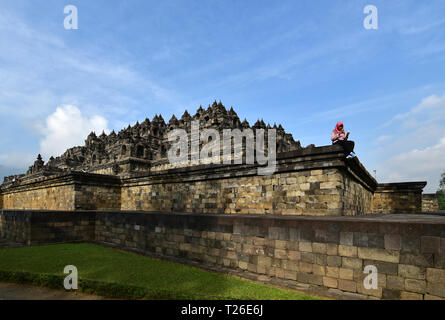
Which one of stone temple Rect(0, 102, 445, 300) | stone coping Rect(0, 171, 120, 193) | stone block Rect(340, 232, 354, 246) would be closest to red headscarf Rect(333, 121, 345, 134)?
stone temple Rect(0, 102, 445, 300)

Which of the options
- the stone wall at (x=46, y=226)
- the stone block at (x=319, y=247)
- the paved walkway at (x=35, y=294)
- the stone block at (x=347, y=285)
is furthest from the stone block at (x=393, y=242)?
the stone wall at (x=46, y=226)

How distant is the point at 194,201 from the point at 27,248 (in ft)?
17.2

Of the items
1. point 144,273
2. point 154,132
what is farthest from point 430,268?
point 154,132

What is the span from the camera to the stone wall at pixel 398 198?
11.4m

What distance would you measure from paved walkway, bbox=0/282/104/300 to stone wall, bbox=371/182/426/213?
12.4 m

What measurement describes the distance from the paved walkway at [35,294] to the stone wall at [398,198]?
1243cm

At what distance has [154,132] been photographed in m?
35.2

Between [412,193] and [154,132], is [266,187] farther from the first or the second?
[154,132]

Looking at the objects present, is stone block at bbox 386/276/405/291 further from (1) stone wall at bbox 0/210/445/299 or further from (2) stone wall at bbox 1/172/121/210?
(2) stone wall at bbox 1/172/121/210

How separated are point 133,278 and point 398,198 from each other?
1272 centimetres

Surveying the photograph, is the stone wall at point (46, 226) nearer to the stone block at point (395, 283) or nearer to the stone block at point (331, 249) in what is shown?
the stone block at point (331, 249)

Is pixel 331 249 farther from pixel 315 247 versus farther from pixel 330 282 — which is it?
pixel 330 282

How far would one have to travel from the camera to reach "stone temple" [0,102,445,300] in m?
3.30

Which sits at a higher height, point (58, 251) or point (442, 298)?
point (442, 298)
